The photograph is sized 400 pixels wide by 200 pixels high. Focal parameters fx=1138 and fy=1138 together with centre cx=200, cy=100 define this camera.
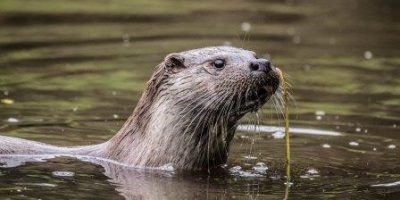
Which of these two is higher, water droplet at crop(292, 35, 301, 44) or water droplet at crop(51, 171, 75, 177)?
water droplet at crop(292, 35, 301, 44)

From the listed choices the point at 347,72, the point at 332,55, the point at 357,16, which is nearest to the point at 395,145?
the point at 347,72

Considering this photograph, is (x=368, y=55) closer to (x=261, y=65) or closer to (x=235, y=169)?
(x=235, y=169)

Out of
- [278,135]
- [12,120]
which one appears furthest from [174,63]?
[12,120]

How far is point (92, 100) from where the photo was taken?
991 centimetres

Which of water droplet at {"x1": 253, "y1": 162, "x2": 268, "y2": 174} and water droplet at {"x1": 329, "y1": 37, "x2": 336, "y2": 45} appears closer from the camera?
water droplet at {"x1": 253, "y1": 162, "x2": 268, "y2": 174}

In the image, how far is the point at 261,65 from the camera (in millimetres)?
6785

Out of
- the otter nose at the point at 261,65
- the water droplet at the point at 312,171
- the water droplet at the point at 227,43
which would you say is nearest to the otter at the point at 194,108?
the otter nose at the point at 261,65

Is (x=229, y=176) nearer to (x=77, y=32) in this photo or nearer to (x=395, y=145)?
(x=395, y=145)

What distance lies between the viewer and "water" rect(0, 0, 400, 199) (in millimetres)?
6863

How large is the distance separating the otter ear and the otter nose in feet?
1.76

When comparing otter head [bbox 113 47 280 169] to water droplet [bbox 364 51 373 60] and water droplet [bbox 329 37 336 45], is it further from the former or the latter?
water droplet [bbox 329 37 336 45]

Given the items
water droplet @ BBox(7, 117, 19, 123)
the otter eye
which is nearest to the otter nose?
the otter eye

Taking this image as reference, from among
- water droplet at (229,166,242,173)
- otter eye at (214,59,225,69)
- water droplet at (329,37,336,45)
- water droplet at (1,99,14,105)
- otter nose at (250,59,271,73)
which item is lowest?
water droplet at (229,166,242,173)

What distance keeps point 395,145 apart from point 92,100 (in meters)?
2.87
